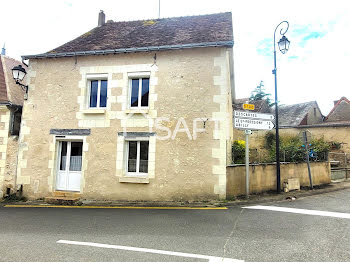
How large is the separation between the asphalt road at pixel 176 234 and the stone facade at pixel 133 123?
127 centimetres

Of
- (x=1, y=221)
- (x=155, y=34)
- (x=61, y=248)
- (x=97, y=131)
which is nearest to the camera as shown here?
(x=61, y=248)

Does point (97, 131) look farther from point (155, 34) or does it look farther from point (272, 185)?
point (272, 185)

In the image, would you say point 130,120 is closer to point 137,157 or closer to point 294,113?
point 137,157

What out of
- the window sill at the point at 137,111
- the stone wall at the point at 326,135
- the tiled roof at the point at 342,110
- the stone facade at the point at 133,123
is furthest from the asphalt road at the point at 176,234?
the tiled roof at the point at 342,110

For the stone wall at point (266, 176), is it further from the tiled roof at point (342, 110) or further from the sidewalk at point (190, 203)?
the tiled roof at point (342, 110)

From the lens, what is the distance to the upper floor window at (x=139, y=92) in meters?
8.21

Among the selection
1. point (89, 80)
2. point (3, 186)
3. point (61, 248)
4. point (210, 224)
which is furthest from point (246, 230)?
point (3, 186)

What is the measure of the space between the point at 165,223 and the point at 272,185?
5.01m

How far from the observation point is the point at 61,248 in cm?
385

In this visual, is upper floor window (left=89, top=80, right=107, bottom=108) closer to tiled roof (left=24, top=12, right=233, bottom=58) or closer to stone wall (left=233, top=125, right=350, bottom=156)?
tiled roof (left=24, top=12, right=233, bottom=58)

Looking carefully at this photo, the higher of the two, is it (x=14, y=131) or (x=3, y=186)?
(x=14, y=131)

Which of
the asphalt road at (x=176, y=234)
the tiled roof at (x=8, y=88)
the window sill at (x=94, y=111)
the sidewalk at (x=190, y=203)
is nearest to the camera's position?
the asphalt road at (x=176, y=234)

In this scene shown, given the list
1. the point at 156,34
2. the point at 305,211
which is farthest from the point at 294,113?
the point at 305,211

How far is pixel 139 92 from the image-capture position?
8.23 meters
